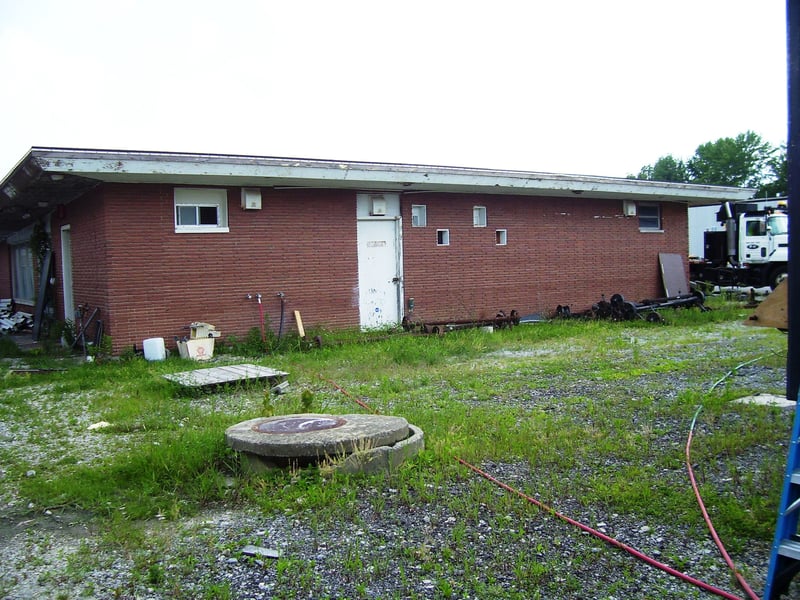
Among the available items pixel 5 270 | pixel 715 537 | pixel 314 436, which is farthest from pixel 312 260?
pixel 5 270

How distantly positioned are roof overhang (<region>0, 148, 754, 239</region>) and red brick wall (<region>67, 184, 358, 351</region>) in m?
0.47

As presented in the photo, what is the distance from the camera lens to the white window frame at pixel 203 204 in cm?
1194

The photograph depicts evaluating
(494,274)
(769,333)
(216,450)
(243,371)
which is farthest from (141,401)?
(769,333)

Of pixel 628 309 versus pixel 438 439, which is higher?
pixel 628 309

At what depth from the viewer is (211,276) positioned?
12133mm

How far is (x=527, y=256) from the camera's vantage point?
16.1 metres

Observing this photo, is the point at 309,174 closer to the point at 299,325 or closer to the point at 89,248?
the point at 299,325

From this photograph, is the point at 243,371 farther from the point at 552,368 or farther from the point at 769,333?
the point at 769,333

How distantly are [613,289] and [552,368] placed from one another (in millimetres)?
9139

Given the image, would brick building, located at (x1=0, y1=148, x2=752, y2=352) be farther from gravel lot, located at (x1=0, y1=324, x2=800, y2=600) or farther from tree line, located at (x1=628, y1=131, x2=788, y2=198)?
tree line, located at (x1=628, y1=131, x2=788, y2=198)

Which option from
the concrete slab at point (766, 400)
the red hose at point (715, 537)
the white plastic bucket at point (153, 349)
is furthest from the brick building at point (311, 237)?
the red hose at point (715, 537)

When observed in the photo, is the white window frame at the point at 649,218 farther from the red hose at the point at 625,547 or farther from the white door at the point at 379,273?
the red hose at the point at 625,547

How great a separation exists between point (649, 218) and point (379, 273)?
904 centimetres

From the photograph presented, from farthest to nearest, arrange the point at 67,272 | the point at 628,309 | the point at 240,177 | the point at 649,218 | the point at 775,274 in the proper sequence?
the point at 775,274, the point at 649,218, the point at 628,309, the point at 67,272, the point at 240,177
